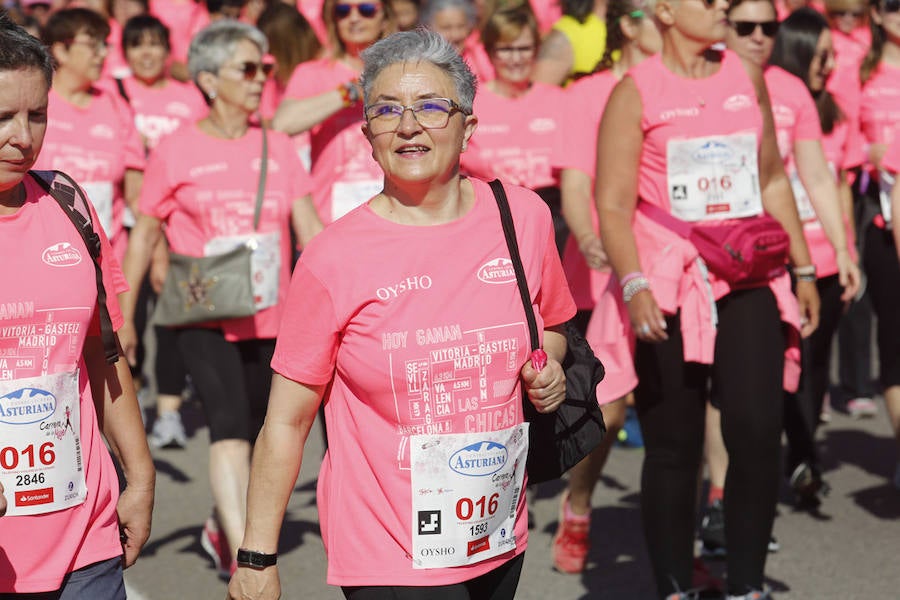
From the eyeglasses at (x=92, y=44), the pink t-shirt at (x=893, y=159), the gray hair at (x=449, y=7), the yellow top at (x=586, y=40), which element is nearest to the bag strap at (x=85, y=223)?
the pink t-shirt at (x=893, y=159)

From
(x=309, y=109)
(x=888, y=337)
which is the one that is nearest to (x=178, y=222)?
(x=309, y=109)

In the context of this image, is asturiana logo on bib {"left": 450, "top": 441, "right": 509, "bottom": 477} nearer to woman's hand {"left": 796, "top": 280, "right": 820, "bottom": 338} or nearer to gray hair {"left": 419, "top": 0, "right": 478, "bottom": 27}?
woman's hand {"left": 796, "top": 280, "right": 820, "bottom": 338}

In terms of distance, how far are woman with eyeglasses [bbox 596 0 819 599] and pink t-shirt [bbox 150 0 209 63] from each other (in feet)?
25.8

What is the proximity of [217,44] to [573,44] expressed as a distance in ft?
12.1

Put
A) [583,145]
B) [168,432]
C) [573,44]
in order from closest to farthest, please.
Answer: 1. [583,145]
2. [168,432]
3. [573,44]

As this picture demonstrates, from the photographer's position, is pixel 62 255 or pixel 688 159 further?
pixel 688 159

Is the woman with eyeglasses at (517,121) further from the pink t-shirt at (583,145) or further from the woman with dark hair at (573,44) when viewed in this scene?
the woman with dark hair at (573,44)

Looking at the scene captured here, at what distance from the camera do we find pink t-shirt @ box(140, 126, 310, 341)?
607cm

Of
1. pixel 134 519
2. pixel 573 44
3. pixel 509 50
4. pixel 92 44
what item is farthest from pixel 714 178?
pixel 573 44

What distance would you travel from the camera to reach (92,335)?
3.54 m

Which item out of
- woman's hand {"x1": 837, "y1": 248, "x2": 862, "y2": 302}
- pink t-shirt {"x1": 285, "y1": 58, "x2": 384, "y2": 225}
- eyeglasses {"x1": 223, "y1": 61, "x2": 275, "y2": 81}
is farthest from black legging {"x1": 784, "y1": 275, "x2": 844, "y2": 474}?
eyeglasses {"x1": 223, "y1": 61, "x2": 275, "y2": 81}

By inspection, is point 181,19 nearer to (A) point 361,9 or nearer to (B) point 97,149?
(B) point 97,149

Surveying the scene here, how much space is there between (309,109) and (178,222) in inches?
33.3

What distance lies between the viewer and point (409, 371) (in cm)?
329
